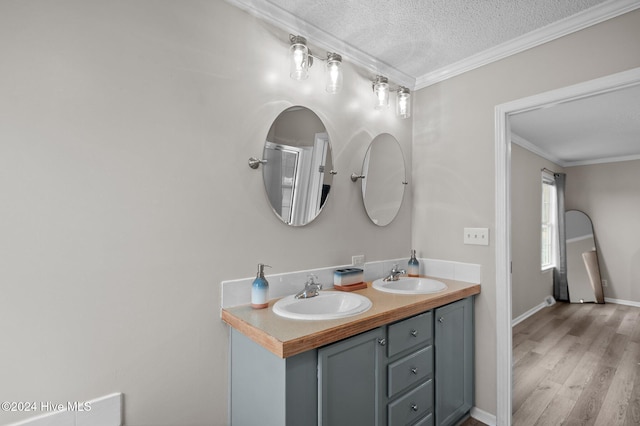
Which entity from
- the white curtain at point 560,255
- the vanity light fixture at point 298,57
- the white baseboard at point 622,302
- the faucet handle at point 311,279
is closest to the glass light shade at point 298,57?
the vanity light fixture at point 298,57

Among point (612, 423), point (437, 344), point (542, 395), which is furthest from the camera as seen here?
point (542, 395)

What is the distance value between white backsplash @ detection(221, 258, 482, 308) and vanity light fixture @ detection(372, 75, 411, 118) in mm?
1093

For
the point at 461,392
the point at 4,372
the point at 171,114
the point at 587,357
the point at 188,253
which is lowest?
the point at 587,357

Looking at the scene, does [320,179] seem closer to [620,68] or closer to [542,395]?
[620,68]

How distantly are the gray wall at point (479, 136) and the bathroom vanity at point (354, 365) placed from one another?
296 mm

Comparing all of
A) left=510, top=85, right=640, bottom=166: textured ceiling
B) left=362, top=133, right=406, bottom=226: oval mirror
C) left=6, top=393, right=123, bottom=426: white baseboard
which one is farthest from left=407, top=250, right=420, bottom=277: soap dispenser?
left=6, top=393, right=123, bottom=426: white baseboard

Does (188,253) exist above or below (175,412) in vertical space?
above

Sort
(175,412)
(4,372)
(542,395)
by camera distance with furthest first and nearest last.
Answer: (542,395), (175,412), (4,372)

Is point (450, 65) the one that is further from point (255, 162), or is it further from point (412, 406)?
point (412, 406)

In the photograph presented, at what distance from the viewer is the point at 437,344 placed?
1.77m

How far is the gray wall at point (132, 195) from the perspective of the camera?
104 centimetres

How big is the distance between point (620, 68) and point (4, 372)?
2925 millimetres

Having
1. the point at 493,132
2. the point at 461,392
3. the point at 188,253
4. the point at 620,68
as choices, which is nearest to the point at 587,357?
the point at 461,392

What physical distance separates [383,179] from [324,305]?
41.8 inches
